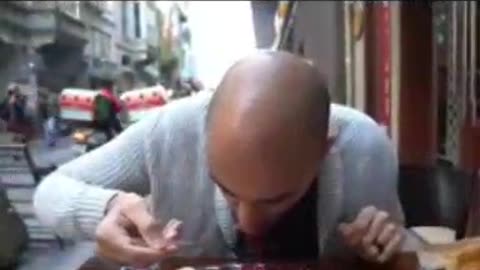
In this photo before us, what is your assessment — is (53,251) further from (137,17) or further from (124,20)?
(137,17)

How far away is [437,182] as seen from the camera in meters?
1.64

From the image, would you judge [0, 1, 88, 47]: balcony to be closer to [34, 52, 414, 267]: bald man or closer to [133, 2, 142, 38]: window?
[34, 52, 414, 267]: bald man

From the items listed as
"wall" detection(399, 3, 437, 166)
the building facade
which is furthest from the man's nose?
"wall" detection(399, 3, 437, 166)

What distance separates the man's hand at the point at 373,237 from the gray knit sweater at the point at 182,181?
0.03m

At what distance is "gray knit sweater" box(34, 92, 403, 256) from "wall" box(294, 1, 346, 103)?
456 centimetres

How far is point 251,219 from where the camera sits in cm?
79

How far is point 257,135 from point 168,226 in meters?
0.20

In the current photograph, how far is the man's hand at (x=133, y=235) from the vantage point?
834 millimetres

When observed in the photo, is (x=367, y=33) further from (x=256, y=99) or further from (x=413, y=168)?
(x=256, y=99)

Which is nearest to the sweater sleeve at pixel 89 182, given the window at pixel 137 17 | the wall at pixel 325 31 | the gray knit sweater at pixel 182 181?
the gray knit sweater at pixel 182 181

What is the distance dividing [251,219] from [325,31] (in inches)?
196

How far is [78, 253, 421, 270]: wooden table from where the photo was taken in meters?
0.87

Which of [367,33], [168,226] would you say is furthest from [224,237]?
[367,33]

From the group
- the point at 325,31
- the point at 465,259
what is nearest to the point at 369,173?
the point at 465,259
